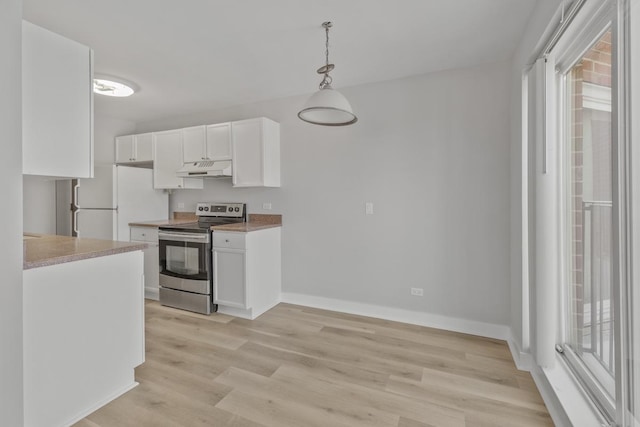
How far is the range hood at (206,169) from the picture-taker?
362cm

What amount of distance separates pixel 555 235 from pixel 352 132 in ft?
6.83

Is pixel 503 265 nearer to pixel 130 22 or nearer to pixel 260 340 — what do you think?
pixel 260 340

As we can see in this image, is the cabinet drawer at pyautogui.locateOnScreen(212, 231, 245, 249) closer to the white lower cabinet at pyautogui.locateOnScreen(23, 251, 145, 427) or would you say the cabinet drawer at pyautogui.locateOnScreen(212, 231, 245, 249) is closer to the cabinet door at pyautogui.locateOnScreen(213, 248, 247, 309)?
the cabinet door at pyautogui.locateOnScreen(213, 248, 247, 309)

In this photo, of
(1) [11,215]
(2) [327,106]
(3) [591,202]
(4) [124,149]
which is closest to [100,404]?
(1) [11,215]

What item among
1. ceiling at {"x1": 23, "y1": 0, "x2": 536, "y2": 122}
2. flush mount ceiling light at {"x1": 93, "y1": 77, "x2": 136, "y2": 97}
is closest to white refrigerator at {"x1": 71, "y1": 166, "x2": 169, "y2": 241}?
flush mount ceiling light at {"x1": 93, "y1": 77, "x2": 136, "y2": 97}

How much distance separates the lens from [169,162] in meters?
4.06

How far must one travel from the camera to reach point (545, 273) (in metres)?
1.87

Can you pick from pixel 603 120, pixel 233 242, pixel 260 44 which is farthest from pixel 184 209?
pixel 603 120

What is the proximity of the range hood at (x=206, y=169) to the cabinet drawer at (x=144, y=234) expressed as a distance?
823 millimetres

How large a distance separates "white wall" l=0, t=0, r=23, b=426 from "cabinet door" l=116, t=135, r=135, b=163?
11.2 feet

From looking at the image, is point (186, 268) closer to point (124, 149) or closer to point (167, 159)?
point (167, 159)

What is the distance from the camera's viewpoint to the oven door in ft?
10.7

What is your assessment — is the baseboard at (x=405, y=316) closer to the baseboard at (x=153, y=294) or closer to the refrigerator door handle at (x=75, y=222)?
the baseboard at (x=153, y=294)

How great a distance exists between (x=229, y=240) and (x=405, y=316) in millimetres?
2072
